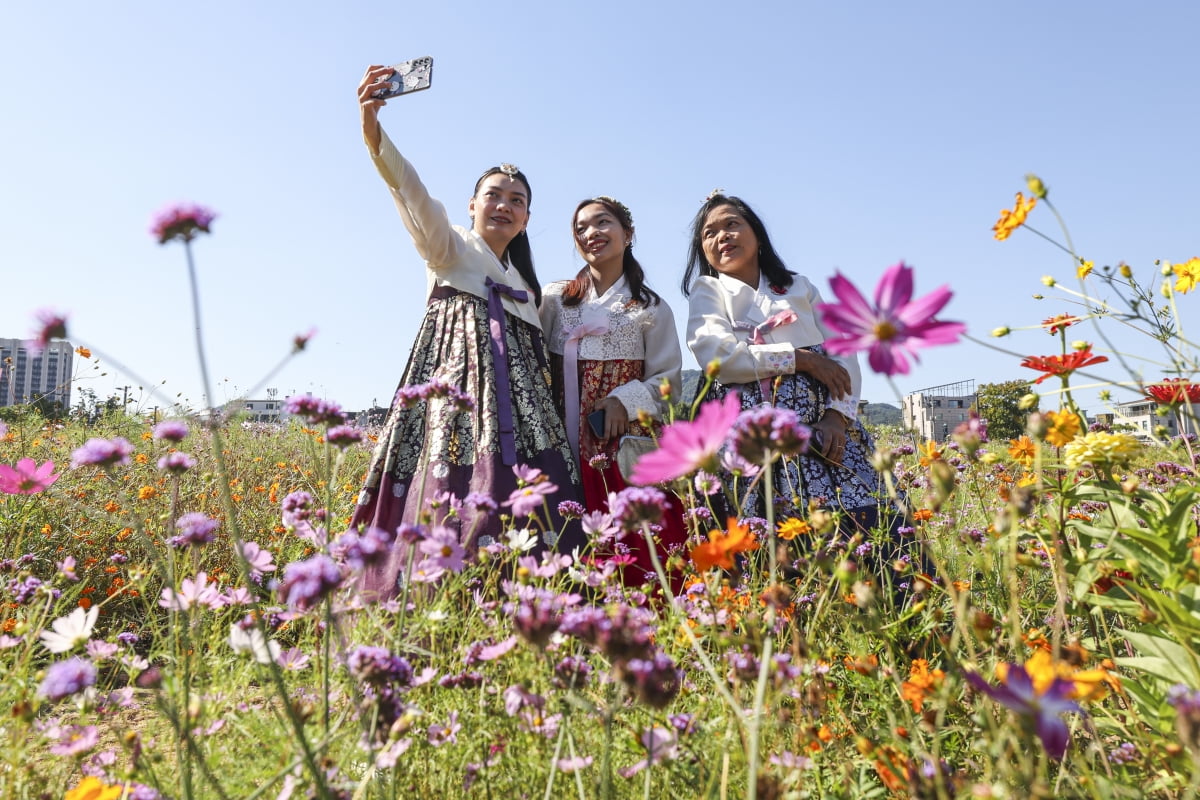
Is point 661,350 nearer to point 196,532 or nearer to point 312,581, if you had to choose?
point 196,532

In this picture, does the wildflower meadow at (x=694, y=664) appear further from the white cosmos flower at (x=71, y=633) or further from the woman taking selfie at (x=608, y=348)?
the woman taking selfie at (x=608, y=348)

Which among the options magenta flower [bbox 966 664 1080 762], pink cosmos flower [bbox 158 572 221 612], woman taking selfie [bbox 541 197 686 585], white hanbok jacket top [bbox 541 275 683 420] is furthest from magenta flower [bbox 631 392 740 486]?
white hanbok jacket top [bbox 541 275 683 420]

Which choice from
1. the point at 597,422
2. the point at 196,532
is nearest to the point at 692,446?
the point at 196,532

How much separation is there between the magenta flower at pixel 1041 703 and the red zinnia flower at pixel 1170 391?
821mm

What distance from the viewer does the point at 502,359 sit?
2.47 m

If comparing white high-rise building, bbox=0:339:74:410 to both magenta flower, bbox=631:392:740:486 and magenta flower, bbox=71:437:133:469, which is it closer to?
magenta flower, bbox=71:437:133:469

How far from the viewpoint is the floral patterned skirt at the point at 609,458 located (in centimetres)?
242

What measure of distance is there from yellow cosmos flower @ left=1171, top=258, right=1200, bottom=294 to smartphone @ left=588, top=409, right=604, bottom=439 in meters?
1.58

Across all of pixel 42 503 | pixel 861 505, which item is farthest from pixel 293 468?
pixel 861 505

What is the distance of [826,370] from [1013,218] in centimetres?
124

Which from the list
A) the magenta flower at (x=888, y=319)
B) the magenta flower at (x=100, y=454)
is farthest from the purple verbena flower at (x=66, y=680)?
the magenta flower at (x=888, y=319)

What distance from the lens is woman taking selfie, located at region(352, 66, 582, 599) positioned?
7.48 ft

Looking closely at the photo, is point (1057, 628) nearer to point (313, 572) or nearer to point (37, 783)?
point (313, 572)

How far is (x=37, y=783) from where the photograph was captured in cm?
98
